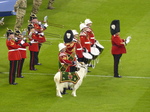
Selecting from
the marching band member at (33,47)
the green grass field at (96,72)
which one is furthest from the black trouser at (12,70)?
the marching band member at (33,47)

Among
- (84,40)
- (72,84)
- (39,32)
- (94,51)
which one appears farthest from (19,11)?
(72,84)

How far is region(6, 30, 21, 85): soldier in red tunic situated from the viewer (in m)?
22.7

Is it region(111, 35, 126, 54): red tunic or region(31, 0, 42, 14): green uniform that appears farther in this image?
region(31, 0, 42, 14): green uniform

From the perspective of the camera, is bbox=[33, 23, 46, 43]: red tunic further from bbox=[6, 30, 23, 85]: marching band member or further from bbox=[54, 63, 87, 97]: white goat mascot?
bbox=[54, 63, 87, 97]: white goat mascot

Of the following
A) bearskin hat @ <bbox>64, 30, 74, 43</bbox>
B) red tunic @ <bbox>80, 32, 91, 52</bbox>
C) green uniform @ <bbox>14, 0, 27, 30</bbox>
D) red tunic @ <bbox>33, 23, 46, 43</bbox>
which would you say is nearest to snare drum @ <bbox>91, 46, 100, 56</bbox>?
red tunic @ <bbox>80, 32, 91, 52</bbox>

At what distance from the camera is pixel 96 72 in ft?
82.2

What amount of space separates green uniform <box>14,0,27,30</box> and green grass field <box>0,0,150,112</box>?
95cm

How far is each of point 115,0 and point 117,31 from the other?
37.0 ft

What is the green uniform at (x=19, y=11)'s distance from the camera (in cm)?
2984

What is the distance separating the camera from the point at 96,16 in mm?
32719

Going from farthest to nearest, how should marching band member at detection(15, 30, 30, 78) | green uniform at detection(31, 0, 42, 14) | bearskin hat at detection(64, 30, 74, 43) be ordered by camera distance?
1. green uniform at detection(31, 0, 42, 14)
2. marching band member at detection(15, 30, 30, 78)
3. bearskin hat at detection(64, 30, 74, 43)

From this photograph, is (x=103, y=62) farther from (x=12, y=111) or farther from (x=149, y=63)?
(x=12, y=111)

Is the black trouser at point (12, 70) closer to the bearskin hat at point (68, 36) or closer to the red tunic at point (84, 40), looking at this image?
the bearskin hat at point (68, 36)

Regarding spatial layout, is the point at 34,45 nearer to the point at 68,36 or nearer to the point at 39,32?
the point at 39,32
